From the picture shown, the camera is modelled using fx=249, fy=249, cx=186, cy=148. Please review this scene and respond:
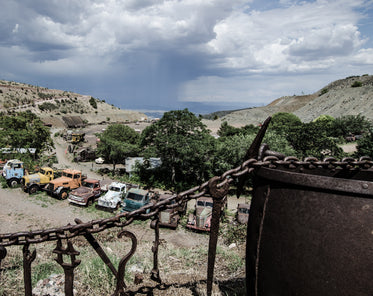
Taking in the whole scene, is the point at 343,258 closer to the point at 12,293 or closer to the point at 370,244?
the point at 370,244

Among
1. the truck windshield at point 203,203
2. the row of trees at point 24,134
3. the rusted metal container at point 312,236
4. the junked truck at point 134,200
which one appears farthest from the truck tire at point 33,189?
the rusted metal container at point 312,236

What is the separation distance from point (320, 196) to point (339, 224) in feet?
0.74

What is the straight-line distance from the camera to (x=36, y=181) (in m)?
20.0

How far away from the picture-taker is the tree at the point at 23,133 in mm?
24306

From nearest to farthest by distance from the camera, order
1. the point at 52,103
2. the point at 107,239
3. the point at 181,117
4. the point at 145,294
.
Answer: the point at 145,294
the point at 107,239
the point at 181,117
the point at 52,103

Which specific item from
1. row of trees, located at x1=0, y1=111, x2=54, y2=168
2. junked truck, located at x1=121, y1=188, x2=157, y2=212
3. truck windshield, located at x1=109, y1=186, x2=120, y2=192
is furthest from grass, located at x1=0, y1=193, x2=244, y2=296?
row of trees, located at x1=0, y1=111, x2=54, y2=168

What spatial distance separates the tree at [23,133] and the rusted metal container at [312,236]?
27907 millimetres

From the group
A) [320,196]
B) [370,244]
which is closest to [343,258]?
[370,244]

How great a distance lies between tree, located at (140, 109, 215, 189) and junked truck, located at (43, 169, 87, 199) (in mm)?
6022

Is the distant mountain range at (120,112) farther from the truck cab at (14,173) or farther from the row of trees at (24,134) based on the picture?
the truck cab at (14,173)

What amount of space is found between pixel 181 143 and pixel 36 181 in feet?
39.8

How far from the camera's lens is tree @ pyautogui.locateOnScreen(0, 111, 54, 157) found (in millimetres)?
24306

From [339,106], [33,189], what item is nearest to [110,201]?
[33,189]

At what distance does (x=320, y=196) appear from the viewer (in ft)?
6.24
